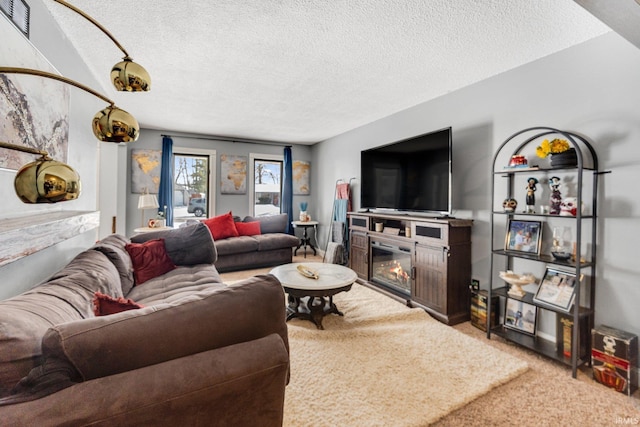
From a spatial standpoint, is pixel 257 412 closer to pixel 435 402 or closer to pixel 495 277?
pixel 435 402

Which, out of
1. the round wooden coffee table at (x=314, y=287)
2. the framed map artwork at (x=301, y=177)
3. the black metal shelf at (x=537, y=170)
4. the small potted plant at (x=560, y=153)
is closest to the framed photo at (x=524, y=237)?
the black metal shelf at (x=537, y=170)

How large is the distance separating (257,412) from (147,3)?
94.9 inches

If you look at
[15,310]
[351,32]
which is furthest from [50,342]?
[351,32]

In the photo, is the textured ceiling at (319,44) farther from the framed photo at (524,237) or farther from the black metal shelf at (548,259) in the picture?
the black metal shelf at (548,259)

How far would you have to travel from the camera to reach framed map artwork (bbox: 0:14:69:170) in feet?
4.64

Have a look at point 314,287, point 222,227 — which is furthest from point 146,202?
point 314,287

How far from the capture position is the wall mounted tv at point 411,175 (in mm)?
3102

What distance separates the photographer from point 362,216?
13.4ft

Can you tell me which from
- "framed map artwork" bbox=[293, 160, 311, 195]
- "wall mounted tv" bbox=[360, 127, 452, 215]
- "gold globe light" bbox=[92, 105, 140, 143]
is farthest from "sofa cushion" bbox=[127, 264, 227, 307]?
"framed map artwork" bbox=[293, 160, 311, 195]

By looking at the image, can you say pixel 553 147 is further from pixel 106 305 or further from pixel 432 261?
pixel 106 305

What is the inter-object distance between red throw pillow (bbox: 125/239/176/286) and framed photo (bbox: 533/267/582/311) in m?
3.32

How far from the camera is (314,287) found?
8.32 ft

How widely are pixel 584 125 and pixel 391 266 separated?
2.36m

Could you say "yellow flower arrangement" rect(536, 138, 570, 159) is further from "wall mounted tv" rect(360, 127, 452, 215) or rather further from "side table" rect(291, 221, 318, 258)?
Answer: "side table" rect(291, 221, 318, 258)
